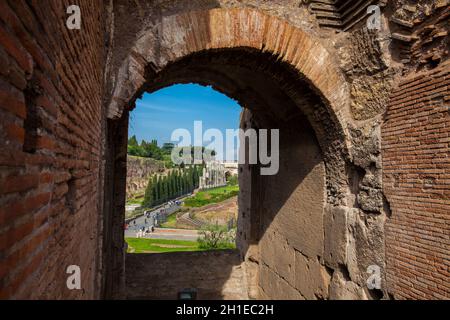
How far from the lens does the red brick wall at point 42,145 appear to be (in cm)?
101

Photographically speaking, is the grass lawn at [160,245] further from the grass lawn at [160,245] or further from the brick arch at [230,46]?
the brick arch at [230,46]

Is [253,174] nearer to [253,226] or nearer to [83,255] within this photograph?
[253,226]

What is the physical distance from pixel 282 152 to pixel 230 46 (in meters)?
3.16

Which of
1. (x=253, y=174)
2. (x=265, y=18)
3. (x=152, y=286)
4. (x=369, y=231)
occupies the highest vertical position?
(x=265, y=18)

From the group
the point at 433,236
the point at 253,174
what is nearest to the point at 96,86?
the point at 433,236

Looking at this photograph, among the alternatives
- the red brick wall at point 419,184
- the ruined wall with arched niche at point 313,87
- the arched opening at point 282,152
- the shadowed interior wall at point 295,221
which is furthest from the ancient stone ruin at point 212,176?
the red brick wall at point 419,184

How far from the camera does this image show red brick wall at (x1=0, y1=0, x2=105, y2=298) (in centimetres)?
101

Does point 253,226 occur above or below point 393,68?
below

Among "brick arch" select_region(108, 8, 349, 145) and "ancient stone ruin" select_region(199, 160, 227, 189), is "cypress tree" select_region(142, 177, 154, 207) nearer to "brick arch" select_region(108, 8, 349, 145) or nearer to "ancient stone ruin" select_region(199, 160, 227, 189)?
"ancient stone ruin" select_region(199, 160, 227, 189)

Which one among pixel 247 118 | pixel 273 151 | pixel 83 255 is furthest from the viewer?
pixel 247 118

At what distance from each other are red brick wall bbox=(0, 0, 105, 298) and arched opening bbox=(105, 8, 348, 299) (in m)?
1.69

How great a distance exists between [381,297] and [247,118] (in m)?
5.69

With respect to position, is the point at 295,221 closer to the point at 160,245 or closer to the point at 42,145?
the point at 42,145

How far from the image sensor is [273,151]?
23.9ft
